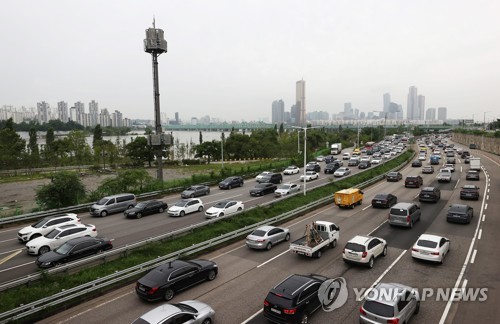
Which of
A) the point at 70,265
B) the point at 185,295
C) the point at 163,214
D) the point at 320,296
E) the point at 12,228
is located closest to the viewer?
the point at 320,296

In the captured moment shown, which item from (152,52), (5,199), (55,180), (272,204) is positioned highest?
(152,52)

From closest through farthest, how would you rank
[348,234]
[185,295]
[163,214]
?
[185,295]
[348,234]
[163,214]

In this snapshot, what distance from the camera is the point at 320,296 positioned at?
13227 millimetres

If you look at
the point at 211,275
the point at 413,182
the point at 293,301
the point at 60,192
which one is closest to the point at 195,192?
the point at 60,192

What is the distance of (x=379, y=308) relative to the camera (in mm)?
11484

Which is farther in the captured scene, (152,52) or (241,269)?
(152,52)

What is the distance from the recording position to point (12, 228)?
26719 mm

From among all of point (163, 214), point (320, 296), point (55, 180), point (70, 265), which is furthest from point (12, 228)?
point (320, 296)

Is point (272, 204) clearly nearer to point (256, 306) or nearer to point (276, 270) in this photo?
point (276, 270)

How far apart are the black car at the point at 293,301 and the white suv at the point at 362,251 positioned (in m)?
4.82

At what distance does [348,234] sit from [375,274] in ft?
23.3

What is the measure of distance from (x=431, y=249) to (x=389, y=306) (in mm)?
7928

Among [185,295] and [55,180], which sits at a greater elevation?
[55,180]

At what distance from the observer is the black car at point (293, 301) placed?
38.6 ft
